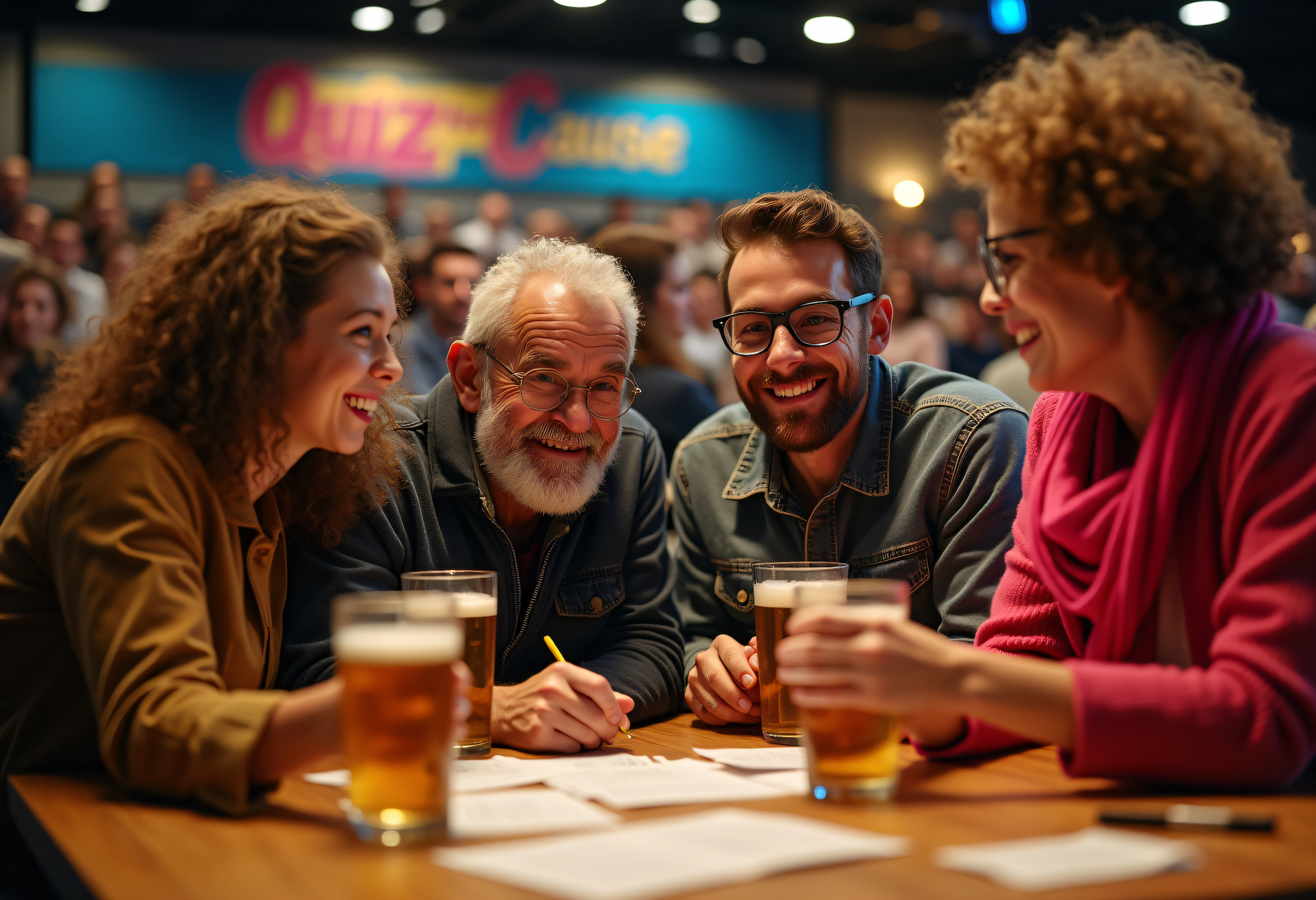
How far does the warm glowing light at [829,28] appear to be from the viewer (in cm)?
879

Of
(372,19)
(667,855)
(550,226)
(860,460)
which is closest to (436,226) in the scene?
(550,226)

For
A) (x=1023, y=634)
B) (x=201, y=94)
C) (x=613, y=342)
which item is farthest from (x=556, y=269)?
(x=201, y=94)

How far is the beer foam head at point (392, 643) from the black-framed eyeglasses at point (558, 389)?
42.2 inches

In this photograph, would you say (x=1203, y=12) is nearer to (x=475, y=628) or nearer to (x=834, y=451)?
(x=834, y=451)

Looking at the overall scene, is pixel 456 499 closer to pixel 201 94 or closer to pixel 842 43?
pixel 201 94

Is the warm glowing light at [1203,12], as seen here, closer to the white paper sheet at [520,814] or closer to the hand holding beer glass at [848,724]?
the hand holding beer glass at [848,724]

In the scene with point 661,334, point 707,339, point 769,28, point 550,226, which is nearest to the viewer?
point 661,334

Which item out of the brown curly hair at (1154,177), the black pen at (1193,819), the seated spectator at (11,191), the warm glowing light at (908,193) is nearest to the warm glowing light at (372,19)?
the seated spectator at (11,191)

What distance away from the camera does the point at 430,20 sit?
9.70 meters

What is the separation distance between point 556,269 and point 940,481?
0.86 metres

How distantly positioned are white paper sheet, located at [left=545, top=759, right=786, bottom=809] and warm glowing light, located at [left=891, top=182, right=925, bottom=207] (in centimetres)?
1088

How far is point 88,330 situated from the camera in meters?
1.83

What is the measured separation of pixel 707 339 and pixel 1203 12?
520cm

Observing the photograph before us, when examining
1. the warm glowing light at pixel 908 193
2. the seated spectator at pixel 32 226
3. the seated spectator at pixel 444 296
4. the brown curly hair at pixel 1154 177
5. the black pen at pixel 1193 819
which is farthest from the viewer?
the warm glowing light at pixel 908 193
